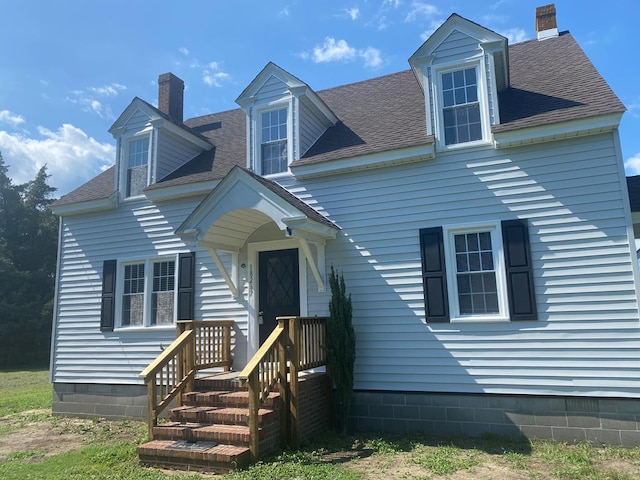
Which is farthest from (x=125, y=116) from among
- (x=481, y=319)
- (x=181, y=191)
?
(x=481, y=319)

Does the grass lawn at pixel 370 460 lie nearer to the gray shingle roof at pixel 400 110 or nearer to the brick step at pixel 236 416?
the brick step at pixel 236 416

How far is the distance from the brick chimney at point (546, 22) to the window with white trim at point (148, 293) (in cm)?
922

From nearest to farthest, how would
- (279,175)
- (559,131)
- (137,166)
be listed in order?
1. (559,131)
2. (279,175)
3. (137,166)

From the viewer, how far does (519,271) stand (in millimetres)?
6820

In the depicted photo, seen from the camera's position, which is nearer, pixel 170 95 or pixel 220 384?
pixel 220 384

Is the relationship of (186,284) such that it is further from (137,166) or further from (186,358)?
(137,166)

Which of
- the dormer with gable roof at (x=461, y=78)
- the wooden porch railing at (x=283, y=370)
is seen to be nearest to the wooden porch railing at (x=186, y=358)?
the wooden porch railing at (x=283, y=370)

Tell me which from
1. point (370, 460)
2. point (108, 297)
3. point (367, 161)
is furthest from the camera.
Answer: point (108, 297)

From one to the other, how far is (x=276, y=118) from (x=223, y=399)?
5.32 metres

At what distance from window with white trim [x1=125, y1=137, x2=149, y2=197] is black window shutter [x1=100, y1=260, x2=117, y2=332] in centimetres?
164

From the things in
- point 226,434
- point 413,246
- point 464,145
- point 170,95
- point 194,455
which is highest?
point 170,95

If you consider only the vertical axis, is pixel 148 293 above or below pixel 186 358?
above

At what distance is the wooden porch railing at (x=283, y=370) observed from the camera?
575 centimetres

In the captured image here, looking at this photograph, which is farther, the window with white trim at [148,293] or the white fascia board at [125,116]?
the white fascia board at [125,116]
